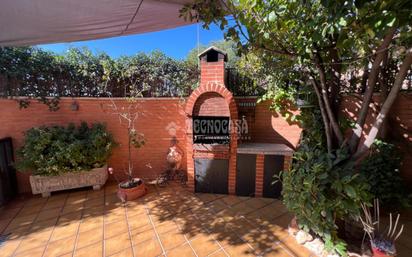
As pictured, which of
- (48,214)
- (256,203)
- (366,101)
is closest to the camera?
(366,101)

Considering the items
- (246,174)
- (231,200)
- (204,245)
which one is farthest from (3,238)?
(246,174)

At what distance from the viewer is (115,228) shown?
259cm

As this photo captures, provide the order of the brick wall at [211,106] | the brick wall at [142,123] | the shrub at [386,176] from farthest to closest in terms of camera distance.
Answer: the brick wall at [142,123], the brick wall at [211,106], the shrub at [386,176]

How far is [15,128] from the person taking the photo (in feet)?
11.9

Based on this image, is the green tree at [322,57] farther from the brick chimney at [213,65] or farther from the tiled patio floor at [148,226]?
the brick chimney at [213,65]

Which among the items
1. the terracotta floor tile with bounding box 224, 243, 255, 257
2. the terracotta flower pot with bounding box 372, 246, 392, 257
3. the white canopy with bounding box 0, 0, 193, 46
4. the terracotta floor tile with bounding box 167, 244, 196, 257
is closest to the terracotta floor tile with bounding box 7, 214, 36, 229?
the terracotta floor tile with bounding box 167, 244, 196, 257

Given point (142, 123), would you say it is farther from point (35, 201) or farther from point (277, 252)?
point (277, 252)

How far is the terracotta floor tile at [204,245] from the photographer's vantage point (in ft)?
7.12

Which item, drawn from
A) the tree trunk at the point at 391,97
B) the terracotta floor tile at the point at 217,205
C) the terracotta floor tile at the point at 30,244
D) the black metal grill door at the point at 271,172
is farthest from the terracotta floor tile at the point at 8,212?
the tree trunk at the point at 391,97

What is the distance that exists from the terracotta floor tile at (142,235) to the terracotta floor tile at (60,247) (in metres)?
0.67

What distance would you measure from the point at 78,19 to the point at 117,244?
8.04ft

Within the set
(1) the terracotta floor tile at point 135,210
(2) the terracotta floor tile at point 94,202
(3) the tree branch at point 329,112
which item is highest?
(3) the tree branch at point 329,112

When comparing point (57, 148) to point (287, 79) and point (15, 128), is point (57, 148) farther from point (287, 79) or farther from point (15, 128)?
point (287, 79)

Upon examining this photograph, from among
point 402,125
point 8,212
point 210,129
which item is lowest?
point 8,212
